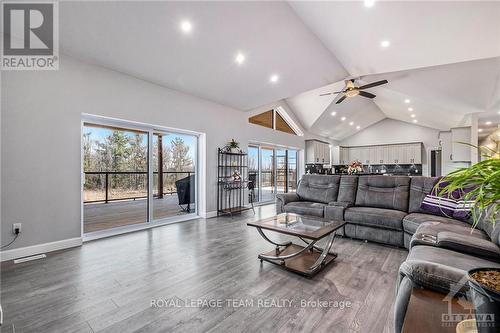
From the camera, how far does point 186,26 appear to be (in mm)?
3078

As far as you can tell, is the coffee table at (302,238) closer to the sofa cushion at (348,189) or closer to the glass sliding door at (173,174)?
the sofa cushion at (348,189)

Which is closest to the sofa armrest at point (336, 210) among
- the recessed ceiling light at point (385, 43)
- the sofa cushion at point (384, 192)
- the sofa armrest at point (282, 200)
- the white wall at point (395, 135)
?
the sofa cushion at point (384, 192)

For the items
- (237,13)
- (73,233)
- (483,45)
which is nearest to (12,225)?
(73,233)

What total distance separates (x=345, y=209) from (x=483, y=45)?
309cm

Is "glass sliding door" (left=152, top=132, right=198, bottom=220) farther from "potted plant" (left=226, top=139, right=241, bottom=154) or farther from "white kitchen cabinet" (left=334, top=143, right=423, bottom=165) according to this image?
"white kitchen cabinet" (left=334, top=143, right=423, bottom=165)

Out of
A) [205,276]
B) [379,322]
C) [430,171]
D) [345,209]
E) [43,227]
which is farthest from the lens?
[430,171]

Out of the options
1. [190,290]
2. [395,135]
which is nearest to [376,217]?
[190,290]

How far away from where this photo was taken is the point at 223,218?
5.15m

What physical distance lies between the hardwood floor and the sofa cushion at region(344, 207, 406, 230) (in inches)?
13.4

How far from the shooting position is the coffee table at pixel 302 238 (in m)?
2.39

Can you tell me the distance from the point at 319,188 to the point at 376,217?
4.31 ft

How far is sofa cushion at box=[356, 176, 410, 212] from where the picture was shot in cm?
357

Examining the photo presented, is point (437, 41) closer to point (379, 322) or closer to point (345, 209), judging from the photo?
point (345, 209)

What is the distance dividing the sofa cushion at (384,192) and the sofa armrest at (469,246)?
1.68 meters
